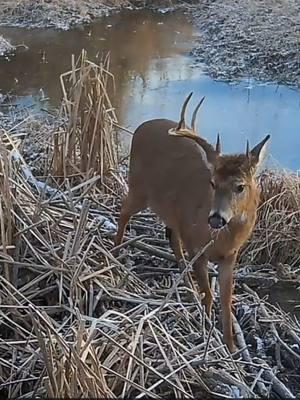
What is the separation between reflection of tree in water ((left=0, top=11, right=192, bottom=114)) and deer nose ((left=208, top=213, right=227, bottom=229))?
19.9ft

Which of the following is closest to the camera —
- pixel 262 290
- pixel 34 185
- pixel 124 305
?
pixel 124 305

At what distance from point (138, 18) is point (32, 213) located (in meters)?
11.1

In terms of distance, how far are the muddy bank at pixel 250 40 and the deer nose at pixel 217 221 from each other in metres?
7.43

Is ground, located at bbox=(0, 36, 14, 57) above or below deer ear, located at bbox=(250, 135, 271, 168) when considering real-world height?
below

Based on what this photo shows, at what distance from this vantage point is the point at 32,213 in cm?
455

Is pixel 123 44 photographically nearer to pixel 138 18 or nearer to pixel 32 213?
pixel 138 18

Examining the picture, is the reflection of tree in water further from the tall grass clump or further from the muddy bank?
the tall grass clump

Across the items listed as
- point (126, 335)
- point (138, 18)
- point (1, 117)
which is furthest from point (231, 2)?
point (126, 335)

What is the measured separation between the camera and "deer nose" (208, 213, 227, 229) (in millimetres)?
3668

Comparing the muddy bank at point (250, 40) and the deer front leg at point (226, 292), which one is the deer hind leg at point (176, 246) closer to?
the deer front leg at point (226, 292)

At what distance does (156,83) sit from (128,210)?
6.02 meters

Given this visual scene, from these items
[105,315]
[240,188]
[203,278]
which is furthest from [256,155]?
[105,315]

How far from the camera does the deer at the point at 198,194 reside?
381 centimetres

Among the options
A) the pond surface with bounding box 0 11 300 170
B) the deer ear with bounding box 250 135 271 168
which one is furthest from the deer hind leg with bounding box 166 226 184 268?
the pond surface with bounding box 0 11 300 170
